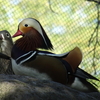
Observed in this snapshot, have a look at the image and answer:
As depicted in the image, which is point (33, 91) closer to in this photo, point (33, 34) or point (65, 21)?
point (33, 34)

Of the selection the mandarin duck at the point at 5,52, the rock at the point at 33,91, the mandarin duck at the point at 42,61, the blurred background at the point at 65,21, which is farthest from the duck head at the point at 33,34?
the blurred background at the point at 65,21

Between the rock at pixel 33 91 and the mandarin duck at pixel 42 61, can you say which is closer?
the rock at pixel 33 91

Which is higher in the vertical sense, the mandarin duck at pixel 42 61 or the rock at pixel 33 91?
the rock at pixel 33 91

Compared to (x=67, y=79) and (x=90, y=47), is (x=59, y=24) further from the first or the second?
(x=67, y=79)

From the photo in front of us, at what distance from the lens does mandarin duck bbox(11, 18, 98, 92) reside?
93 centimetres

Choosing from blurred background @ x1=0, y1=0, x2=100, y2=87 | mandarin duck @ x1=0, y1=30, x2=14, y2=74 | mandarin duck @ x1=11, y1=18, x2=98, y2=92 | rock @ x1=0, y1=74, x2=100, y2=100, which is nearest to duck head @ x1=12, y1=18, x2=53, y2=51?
mandarin duck @ x1=11, y1=18, x2=98, y2=92

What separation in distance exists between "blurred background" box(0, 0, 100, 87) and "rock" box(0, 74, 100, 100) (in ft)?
4.30

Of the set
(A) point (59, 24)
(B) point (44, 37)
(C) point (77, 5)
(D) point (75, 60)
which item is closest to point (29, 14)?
(A) point (59, 24)

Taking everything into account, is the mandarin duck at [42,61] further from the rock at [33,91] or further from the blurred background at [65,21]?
the blurred background at [65,21]

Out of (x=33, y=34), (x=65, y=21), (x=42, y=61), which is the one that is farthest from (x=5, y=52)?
(x=65, y=21)

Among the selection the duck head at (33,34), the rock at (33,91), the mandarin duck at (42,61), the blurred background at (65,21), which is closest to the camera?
the rock at (33,91)

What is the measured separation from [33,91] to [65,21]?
152 centimetres

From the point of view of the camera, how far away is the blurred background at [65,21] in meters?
2.00

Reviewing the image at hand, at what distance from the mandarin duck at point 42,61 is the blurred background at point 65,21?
2.90ft
